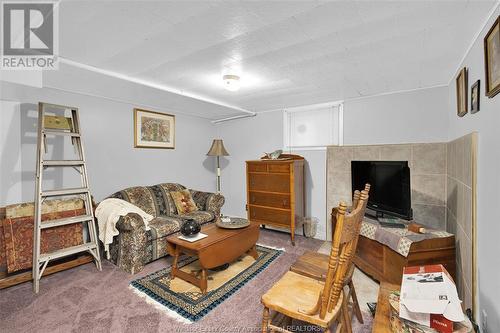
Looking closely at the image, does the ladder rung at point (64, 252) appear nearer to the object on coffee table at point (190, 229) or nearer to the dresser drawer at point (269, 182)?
the object on coffee table at point (190, 229)

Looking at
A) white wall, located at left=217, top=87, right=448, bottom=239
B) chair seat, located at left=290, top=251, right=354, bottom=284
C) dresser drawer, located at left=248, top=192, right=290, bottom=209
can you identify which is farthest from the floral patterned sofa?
chair seat, located at left=290, top=251, right=354, bottom=284

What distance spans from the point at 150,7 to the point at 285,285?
76.8 inches

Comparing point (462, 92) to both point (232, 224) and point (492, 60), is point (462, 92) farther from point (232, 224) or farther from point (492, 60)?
point (232, 224)

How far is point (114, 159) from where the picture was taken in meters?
3.45

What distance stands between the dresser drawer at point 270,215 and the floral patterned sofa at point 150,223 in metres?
0.59

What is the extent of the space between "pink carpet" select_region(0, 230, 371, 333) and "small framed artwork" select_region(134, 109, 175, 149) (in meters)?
2.01

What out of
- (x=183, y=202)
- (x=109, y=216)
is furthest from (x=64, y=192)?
(x=183, y=202)

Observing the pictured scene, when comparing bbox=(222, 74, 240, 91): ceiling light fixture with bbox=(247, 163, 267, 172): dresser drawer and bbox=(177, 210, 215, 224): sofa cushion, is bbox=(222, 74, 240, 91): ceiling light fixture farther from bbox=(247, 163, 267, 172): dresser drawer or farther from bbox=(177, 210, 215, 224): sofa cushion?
bbox=(177, 210, 215, 224): sofa cushion

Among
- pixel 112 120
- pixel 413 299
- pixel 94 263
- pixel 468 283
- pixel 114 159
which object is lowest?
pixel 94 263

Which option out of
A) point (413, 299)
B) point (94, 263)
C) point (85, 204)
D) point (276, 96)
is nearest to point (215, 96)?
point (276, 96)

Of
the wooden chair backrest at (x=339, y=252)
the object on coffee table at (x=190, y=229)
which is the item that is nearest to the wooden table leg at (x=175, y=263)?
the object on coffee table at (x=190, y=229)

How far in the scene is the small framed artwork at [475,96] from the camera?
1656 mm

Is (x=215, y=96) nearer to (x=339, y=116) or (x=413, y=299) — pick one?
(x=339, y=116)

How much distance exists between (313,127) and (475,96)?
2.35 metres
